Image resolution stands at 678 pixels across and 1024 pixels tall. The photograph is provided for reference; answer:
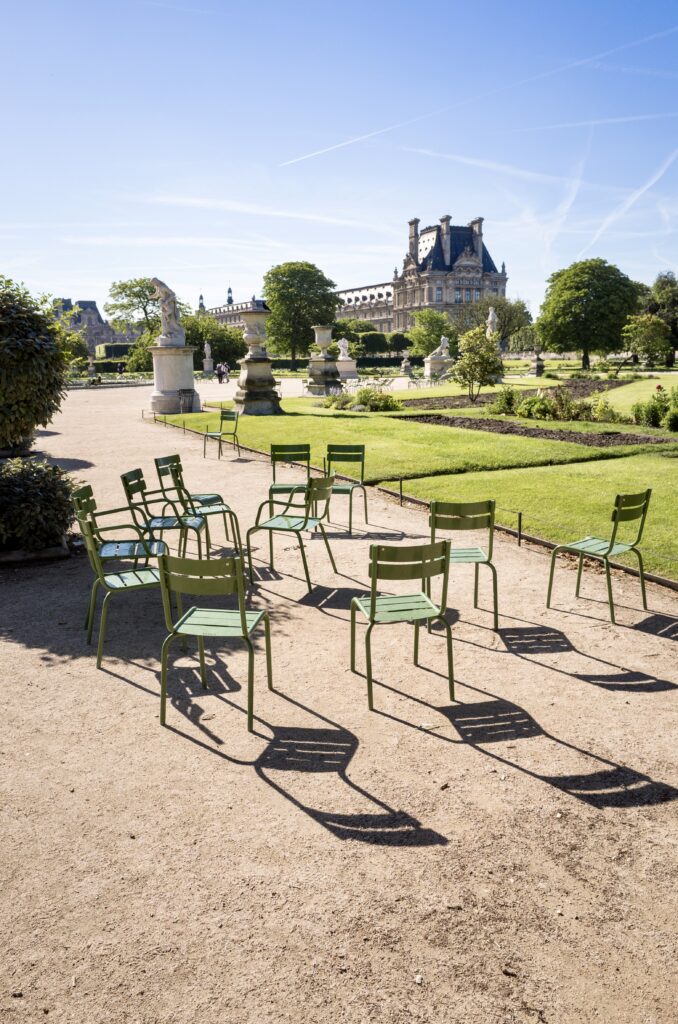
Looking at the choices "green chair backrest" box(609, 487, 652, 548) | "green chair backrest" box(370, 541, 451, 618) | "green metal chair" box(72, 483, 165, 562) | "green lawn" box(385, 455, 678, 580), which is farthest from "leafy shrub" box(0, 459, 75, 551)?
"green chair backrest" box(609, 487, 652, 548)

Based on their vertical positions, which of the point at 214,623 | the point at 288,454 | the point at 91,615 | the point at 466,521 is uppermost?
the point at 288,454

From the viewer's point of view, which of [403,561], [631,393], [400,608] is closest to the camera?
[403,561]

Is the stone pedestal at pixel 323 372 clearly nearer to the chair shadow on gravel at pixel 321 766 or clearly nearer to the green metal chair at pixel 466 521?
the green metal chair at pixel 466 521

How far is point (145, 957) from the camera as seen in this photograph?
9.87 feet

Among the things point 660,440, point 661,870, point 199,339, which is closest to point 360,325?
point 199,339

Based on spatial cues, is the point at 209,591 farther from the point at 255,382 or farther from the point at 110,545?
the point at 255,382

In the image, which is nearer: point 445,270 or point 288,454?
point 288,454

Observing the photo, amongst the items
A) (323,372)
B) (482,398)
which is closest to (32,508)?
(482,398)

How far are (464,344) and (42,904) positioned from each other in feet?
92.6

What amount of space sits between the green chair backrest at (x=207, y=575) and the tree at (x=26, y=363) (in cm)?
499

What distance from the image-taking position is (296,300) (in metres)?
75.3

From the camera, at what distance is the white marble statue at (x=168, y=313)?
2719cm

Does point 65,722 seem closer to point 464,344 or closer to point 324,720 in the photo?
point 324,720

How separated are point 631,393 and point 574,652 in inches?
1215
